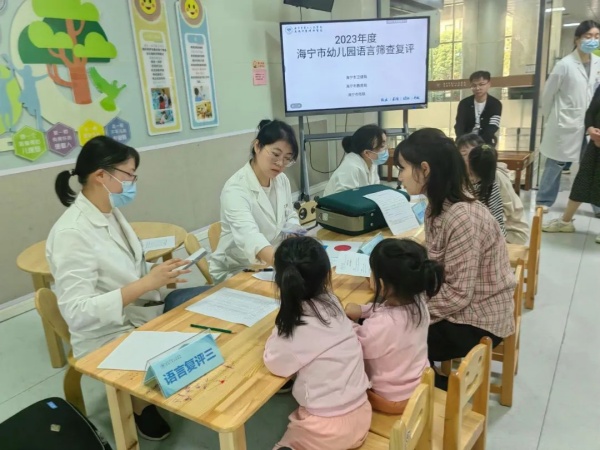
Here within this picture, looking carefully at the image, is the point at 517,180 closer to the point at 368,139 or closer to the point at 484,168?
the point at 368,139

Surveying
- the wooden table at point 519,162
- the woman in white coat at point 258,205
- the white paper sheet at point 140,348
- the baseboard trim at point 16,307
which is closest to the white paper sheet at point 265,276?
the woman in white coat at point 258,205

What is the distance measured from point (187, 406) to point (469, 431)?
83cm

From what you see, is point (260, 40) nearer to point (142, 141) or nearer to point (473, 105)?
point (142, 141)

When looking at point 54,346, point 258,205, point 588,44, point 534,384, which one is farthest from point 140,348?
point 588,44

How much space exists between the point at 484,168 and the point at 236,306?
57.3 inches

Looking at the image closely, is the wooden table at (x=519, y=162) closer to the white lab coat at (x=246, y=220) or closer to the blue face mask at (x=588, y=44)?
the blue face mask at (x=588, y=44)

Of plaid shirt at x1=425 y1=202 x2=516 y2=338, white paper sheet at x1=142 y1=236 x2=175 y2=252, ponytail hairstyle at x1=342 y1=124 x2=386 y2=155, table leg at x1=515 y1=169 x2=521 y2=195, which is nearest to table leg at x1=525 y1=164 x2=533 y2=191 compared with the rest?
table leg at x1=515 y1=169 x2=521 y2=195

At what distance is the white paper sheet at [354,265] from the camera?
1.83m

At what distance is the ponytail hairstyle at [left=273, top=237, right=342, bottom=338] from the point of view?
124 centimetres

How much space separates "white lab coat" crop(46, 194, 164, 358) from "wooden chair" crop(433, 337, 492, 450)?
1073 millimetres

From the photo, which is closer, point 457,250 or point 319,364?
point 319,364

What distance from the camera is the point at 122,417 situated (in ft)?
4.40

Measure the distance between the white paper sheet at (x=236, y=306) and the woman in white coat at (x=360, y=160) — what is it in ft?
4.73

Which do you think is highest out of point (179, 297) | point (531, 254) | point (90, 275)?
point (90, 275)
